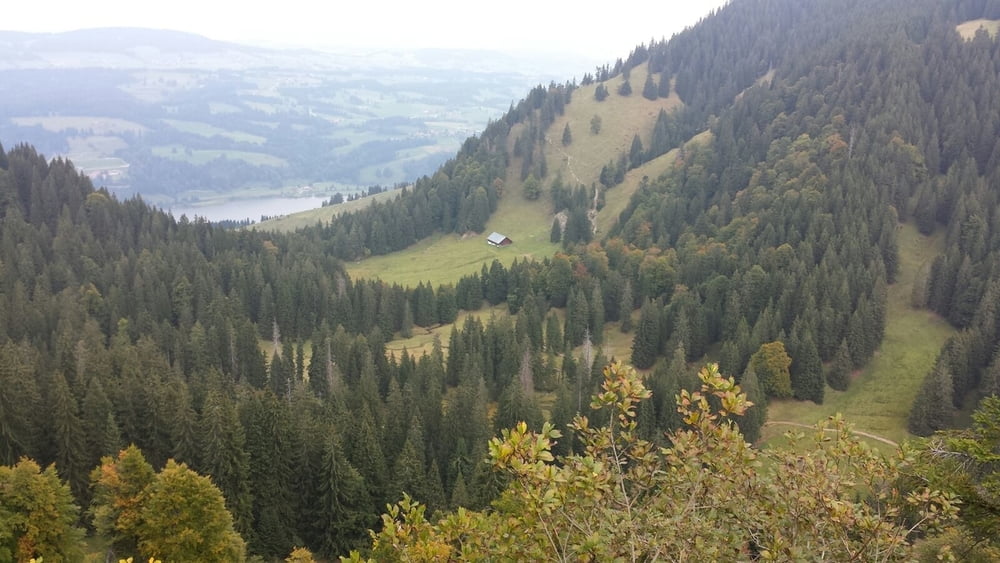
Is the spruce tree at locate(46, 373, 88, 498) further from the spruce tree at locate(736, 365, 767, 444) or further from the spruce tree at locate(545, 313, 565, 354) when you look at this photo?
the spruce tree at locate(545, 313, 565, 354)

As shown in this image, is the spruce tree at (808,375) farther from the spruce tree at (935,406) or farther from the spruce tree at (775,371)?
the spruce tree at (935,406)

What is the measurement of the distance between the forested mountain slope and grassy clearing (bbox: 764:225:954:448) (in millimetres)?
2581

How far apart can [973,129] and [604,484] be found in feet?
596

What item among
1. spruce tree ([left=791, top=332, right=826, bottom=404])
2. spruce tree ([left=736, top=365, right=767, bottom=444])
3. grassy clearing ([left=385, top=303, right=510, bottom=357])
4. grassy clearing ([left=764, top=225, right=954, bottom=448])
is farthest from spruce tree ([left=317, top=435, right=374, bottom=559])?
spruce tree ([left=791, top=332, right=826, bottom=404])

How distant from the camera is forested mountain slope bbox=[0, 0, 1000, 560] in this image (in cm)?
6869

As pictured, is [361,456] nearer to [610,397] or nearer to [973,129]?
[610,397]

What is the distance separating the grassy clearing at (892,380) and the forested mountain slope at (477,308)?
2581 mm

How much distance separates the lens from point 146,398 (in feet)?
236

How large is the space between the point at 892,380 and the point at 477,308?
83.1 metres

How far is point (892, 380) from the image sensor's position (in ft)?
340

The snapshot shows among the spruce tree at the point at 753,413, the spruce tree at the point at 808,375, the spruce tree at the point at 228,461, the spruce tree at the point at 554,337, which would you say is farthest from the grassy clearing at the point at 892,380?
the spruce tree at the point at 228,461

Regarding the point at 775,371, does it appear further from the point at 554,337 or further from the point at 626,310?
the point at 626,310

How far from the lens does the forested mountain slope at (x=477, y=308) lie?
68.7 m

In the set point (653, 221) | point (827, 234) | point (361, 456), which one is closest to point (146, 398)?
point (361, 456)
